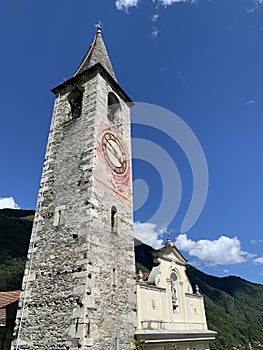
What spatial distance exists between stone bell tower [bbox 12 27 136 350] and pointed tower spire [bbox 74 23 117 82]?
5.40 ft

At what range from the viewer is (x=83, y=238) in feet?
27.0

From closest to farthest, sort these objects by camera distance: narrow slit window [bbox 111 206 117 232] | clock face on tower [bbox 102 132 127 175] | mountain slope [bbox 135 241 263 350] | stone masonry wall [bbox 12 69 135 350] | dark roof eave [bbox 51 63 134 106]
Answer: stone masonry wall [bbox 12 69 135 350] < narrow slit window [bbox 111 206 117 232] < clock face on tower [bbox 102 132 127 175] < dark roof eave [bbox 51 63 134 106] < mountain slope [bbox 135 241 263 350]

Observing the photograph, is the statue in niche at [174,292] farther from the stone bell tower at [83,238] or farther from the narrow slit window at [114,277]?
the narrow slit window at [114,277]

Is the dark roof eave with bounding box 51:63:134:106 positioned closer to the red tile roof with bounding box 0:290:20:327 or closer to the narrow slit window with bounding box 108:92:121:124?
the narrow slit window with bounding box 108:92:121:124

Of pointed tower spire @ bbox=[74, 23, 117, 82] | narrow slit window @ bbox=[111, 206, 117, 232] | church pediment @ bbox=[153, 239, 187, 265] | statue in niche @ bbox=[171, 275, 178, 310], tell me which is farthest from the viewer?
pointed tower spire @ bbox=[74, 23, 117, 82]

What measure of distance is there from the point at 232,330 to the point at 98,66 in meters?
43.9

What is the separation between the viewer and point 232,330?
136 ft

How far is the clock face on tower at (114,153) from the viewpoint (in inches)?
427

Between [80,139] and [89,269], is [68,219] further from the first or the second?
[80,139]

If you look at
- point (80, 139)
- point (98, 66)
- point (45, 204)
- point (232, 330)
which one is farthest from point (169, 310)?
point (232, 330)

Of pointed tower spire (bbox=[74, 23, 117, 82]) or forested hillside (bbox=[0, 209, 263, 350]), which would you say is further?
forested hillside (bbox=[0, 209, 263, 350])

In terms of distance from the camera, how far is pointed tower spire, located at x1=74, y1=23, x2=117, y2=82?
13930mm

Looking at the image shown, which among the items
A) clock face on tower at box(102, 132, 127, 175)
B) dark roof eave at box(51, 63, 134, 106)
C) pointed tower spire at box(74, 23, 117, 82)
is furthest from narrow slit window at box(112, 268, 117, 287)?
pointed tower spire at box(74, 23, 117, 82)

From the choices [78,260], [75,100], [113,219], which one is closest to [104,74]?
[75,100]
